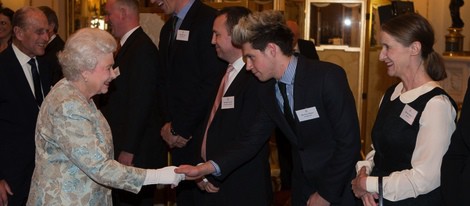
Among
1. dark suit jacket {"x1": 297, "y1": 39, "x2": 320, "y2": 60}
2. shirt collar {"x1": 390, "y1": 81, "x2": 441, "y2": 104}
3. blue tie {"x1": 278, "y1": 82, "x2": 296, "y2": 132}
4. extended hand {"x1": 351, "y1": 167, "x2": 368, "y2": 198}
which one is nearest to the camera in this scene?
shirt collar {"x1": 390, "y1": 81, "x2": 441, "y2": 104}

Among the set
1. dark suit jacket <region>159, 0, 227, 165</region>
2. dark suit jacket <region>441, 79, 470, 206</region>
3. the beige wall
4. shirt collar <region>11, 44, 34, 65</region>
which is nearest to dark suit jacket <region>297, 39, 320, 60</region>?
the beige wall

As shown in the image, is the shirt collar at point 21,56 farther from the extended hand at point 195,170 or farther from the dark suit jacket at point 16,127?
the extended hand at point 195,170

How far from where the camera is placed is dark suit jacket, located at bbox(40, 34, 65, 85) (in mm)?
4368

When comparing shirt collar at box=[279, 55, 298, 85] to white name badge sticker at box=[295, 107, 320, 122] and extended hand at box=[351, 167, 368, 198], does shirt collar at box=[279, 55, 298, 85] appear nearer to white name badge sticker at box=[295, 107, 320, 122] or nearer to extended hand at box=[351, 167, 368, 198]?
white name badge sticker at box=[295, 107, 320, 122]

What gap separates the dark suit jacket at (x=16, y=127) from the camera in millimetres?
3840

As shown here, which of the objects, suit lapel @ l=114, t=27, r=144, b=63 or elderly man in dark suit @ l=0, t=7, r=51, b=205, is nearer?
elderly man in dark suit @ l=0, t=7, r=51, b=205

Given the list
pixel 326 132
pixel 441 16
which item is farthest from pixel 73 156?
pixel 441 16

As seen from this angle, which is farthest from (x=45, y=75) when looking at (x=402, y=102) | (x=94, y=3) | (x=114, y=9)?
(x=94, y=3)

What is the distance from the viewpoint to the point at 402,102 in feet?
9.01

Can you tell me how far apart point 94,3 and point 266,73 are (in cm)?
726

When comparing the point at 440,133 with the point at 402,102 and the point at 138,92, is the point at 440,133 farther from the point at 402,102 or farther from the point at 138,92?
the point at 138,92

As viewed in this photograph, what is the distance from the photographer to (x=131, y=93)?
158 inches

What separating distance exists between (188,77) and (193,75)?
4 centimetres

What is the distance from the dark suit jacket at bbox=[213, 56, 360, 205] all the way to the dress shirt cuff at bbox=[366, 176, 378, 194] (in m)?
0.18
